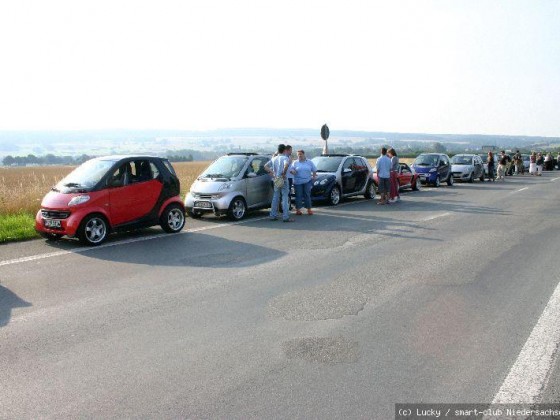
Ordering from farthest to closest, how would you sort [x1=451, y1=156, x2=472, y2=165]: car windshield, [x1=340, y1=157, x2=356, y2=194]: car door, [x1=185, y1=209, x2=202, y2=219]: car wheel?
[x1=451, y1=156, x2=472, y2=165]: car windshield → [x1=340, y1=157, x2=356, y2=194]: car door → [x1=185, y1=209, x2=202, y2=219]: car wheel

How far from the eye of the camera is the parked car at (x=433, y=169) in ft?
92.9

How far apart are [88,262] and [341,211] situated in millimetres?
9199

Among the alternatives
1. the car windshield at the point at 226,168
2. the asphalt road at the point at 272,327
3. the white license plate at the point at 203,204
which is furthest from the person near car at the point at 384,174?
the asphalt road at the point at 272,327

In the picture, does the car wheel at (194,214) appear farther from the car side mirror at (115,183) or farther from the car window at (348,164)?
the car window at (348,164)

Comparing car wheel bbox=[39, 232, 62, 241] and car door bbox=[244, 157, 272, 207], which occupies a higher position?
car door bbox=[244, 157, 272, 207]

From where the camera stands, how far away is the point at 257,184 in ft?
48.8

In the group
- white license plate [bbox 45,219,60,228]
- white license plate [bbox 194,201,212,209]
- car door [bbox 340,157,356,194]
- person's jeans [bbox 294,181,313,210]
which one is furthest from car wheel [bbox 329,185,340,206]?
white license plate [bbox 45,219,60,228]

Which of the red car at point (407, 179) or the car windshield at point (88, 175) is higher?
the car windshield at point (88, 175)

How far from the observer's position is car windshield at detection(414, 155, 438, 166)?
29.0 m

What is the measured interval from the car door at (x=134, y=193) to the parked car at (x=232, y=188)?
235 centimetres

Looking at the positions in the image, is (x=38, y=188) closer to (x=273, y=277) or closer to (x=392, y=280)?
(x=273, y=277)

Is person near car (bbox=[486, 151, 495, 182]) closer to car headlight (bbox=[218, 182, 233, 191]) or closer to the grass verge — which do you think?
car headlight (bbox=[218, 182, 233, 191])

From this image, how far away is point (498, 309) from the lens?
6242 millimetres

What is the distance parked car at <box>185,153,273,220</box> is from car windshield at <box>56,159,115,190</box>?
333 cm
